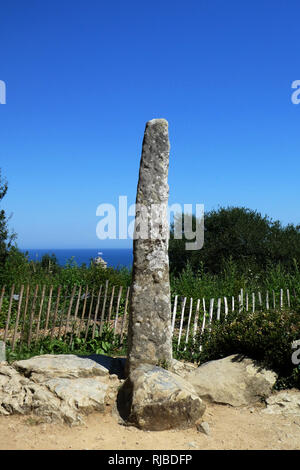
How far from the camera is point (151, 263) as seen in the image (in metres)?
5.91

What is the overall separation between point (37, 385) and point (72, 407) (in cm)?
62

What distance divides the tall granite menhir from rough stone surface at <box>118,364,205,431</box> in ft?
1.90

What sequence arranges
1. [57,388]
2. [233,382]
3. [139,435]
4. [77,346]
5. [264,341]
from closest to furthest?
[139,435] < [57,388] < [233,382] < [264,341] < [77,346]

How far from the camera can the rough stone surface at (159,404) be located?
5023 millimetres

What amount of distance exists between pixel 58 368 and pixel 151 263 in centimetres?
198

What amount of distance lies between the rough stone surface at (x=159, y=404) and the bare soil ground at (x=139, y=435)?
110 millimetres

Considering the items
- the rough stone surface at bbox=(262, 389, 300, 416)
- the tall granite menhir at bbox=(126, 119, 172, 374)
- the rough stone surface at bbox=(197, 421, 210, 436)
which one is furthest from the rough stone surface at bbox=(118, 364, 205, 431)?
the rough stone surface at bbox=(262, 389, 300, 416)

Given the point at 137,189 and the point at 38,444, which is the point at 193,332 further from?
the point at 38,444

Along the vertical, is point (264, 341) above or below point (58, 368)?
above

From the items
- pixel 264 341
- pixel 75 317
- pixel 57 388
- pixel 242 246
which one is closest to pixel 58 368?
pixel 57 388

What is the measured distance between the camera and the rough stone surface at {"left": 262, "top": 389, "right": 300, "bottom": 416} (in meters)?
5.62

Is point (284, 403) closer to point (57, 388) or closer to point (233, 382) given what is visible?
point (233, 382)

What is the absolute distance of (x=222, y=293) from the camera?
35.3 ft
